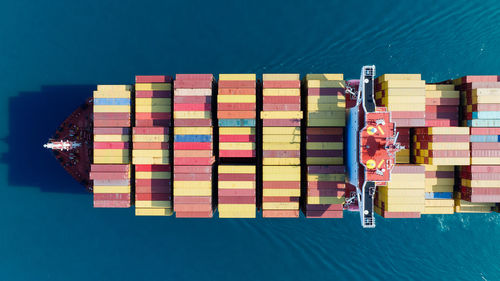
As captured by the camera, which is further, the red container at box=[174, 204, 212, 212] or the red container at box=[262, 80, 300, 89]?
the red container at box=[174, 204, 212, 212]

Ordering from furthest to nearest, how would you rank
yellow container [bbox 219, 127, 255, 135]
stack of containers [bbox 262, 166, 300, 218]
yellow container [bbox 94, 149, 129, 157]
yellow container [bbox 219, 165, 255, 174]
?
yellow container [bbox 94, 149, 129, 157] < yellow container [bbox 219, 127, 255, 135] < yellow container [bbox 219, 165, 255, 174] < stack of containers [bbox 262, 166, 300, 218]

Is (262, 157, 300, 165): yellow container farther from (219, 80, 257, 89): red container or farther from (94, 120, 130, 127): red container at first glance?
(94, 120, 130, 127): red container

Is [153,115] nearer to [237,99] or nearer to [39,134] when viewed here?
[237,99]

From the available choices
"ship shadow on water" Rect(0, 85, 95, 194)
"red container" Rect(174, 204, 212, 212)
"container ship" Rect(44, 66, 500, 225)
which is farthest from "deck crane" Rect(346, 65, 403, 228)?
"ship shadow on water" Rect(0, 85, 95, 194)

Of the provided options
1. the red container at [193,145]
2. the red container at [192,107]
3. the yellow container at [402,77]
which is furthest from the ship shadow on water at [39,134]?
the yellow container at [402,77]

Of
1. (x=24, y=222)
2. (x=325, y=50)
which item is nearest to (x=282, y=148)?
(x=325, y=50)

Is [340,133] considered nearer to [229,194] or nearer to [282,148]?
[282,148]

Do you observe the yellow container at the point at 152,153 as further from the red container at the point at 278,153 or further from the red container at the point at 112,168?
the red container at the point at 278,153
